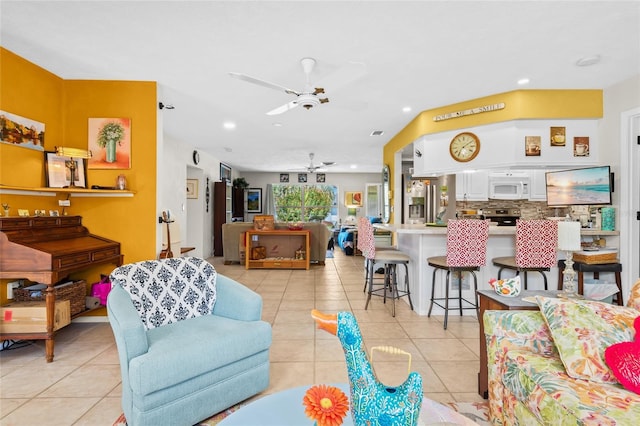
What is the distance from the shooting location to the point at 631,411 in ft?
3.68

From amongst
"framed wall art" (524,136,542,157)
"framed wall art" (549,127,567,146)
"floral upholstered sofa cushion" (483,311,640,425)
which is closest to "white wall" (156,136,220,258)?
"floral upholstered sofa cushion" (483,311,640,425)

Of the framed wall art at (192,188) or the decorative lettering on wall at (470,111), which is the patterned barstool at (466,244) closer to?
the decorative lettering on wall at (470,111)

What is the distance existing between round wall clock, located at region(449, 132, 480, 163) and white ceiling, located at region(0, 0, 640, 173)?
552 millimetres

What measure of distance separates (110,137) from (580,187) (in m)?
5.39

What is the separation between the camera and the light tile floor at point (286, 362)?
1.95 m

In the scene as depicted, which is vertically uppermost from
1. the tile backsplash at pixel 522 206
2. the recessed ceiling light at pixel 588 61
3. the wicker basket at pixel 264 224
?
the recessed ceiling light at pixel 588 61

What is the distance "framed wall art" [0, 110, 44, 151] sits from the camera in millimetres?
2709

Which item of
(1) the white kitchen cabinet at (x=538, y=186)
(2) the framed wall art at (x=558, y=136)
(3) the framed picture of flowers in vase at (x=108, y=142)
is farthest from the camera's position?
(1) the white kitchen cabinet at (x=538, y=186)

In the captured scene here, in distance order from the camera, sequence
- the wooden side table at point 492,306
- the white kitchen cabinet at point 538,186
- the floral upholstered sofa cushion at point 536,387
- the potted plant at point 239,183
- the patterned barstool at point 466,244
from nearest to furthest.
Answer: the floral upholstered sofa cushion at point 536,387 < the wooden side table at point 492,306 < the patterned barstool at point 466,244 < the white kitchen cabinet at point 538,186 < the potted plant at point 239,183

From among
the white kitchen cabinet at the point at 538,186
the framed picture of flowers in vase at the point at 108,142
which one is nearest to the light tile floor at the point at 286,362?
the framed picture of flowers in vase at the point at 108,142

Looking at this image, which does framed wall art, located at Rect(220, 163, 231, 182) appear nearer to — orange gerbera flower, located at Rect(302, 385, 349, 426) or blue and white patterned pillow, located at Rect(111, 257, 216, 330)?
blue and white patterned pillow, located at Rect(111, 257, 216, 330)

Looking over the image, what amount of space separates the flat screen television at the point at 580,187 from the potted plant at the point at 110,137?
5.23 meters

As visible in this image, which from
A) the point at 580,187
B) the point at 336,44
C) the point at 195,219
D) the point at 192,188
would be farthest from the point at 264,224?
the point at 580,187

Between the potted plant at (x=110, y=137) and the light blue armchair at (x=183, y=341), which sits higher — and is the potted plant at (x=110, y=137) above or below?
above
